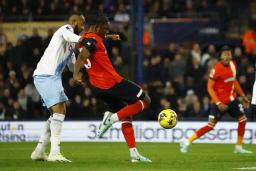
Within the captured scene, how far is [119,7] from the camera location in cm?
2914

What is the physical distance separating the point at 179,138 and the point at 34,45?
6.10m

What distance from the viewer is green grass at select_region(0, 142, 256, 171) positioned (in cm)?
1274

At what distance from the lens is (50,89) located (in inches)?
549

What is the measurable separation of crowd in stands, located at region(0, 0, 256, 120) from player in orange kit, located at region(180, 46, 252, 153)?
18.1ft

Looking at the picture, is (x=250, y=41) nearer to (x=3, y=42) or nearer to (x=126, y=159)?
(x=3, y=42)

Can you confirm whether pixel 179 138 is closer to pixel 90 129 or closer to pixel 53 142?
pixel 90 129

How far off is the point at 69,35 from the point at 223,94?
507 centimetres

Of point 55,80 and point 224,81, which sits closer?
point 55,80

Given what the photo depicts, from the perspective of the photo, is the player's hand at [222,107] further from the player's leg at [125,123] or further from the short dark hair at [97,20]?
the short dark hair at [97,20]

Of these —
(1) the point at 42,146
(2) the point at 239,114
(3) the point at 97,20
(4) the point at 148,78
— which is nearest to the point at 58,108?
(1) the point at 42,146

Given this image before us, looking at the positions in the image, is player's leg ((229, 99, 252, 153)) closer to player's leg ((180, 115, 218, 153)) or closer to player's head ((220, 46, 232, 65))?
player's leg ((180, 115, 218, 153))

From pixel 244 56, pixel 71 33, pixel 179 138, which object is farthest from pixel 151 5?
pixel 71 33

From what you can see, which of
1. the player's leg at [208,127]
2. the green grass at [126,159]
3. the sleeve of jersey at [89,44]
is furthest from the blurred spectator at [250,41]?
the sleeve of jersey at [89,44]

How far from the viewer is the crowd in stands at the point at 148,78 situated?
78.9ft
